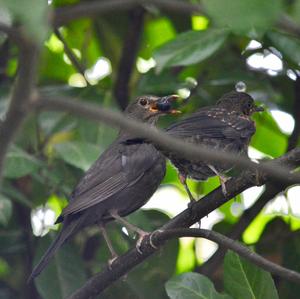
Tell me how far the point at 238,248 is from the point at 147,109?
3.19m

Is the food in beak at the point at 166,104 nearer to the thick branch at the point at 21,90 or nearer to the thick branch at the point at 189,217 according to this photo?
the thick branch at the point at 189,217

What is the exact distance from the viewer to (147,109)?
631 cm

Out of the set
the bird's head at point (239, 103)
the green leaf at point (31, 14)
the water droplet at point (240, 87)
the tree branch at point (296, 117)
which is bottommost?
the water droplet at point (240, 87)

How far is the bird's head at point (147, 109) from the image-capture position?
6.09m

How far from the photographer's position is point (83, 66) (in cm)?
604

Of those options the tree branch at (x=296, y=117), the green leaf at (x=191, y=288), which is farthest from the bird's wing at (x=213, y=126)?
the green leaf at (x=191, y=288)

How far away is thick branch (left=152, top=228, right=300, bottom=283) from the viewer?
3000 mm

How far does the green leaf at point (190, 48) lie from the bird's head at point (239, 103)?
148 centimetres

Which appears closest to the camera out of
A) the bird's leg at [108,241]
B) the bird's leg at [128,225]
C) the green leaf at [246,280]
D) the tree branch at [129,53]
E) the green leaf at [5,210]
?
the green leaf at [246,280]

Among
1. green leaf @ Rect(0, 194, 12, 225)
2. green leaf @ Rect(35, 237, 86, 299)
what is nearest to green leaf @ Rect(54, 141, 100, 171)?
green leaf @ Rect(0, 194, 12, 225)

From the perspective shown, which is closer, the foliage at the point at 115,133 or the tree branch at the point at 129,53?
the foliage at the point at 115,133

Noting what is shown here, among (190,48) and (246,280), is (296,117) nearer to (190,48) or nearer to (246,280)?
(190,48)

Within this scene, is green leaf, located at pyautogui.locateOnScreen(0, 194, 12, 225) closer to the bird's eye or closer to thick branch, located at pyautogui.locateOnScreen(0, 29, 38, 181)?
the bird's eye

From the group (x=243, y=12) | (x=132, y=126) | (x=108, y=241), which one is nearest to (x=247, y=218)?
(x=108, y=241)
